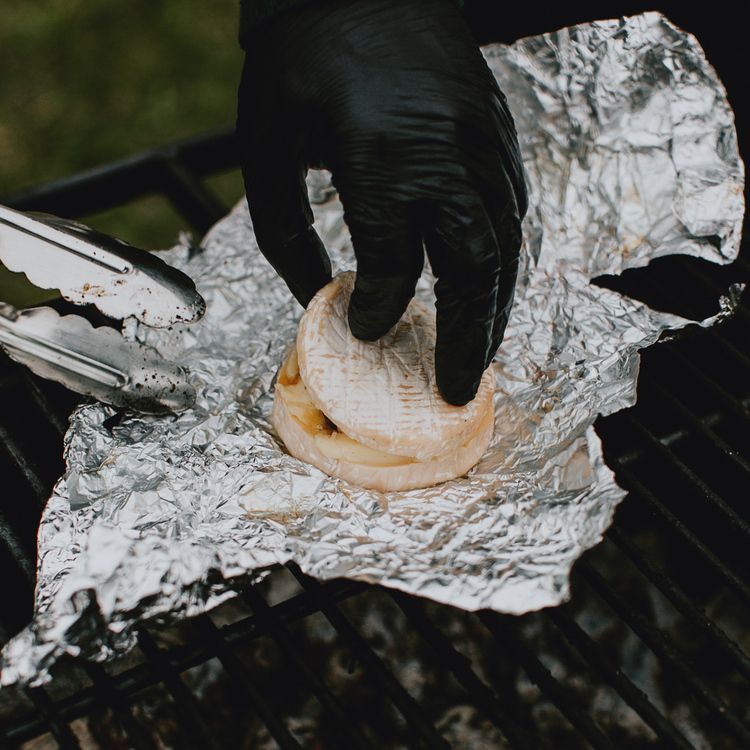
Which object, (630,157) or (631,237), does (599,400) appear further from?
(630,157)

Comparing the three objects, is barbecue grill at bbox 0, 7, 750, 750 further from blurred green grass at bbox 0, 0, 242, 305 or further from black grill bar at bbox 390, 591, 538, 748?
blurred green grass at bbox 0, 0, 242, 305

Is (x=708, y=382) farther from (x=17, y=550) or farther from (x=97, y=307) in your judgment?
(x=17, y=550)

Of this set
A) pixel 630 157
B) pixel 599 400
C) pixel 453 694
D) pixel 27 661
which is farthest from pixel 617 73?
pixel 27 661

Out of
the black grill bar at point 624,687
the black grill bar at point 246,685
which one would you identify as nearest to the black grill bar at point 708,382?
the black grill bar at point 624,687

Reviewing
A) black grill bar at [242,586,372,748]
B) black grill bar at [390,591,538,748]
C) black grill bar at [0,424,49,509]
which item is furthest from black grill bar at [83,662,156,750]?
black grill bar at [390,591,538,748]

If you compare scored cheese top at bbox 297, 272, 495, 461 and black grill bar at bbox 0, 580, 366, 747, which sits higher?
scored cheese top at bbox 297, 272, 495, 461

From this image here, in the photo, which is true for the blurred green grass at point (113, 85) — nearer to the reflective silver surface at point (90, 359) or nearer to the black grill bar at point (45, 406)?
the black grill bar at point (45, 406)
